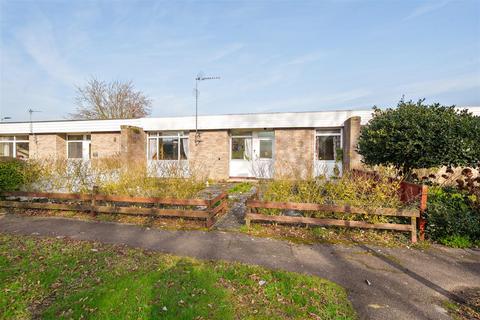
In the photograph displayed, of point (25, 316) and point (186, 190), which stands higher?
point (186, 190)

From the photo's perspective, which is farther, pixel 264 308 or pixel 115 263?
pixel 115 263

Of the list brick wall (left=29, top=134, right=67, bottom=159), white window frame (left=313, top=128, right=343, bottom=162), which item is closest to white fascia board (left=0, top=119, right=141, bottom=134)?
brick wall (left=29, top=134, right=67, bottom=159)

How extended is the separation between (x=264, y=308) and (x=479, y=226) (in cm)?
515

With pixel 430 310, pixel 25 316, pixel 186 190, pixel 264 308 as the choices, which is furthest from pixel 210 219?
pixel 430 310

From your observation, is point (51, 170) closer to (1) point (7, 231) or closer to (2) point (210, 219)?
(1) point (7, 231)

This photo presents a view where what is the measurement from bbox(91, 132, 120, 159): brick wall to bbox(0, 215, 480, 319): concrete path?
1017cm

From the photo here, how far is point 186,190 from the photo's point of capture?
7367mm

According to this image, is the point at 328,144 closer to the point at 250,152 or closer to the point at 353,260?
the point at 250,152

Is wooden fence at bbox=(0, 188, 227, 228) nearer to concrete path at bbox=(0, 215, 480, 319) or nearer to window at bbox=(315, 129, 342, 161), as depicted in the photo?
concrete path at bbox=(0, 215, 480, 319)

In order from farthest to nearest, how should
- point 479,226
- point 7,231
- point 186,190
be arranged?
point 186,190 → point 7,231 → point 479,226

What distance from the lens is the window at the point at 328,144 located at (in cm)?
1340

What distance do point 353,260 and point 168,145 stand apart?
44.0 ft

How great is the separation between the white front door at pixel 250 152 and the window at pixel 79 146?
10.2 metres

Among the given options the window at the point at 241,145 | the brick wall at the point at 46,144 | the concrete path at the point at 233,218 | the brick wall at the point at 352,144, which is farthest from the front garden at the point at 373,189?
the brick wall at the point at 46,144
